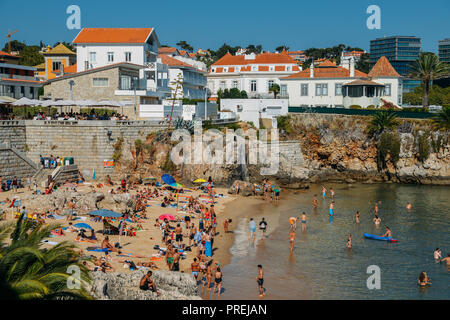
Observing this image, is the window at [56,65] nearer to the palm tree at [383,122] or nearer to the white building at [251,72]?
the white building at [251,72]

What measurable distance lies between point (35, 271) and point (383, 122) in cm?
4797

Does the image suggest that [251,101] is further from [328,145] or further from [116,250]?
[116,250]

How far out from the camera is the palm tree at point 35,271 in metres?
11.2

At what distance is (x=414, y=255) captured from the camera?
27047 mm

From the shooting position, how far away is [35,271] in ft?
39.6

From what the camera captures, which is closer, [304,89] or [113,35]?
[113,35]

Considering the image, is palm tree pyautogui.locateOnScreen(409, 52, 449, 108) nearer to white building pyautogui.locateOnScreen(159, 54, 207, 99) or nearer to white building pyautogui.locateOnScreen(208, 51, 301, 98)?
white building pyautogui.locateOnScreen(208, 51, 301, 98)

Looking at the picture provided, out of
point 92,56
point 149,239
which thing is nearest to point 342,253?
point 149,239

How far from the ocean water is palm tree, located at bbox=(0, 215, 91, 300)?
972 cm

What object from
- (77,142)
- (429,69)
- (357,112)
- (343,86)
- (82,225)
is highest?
(429,69)

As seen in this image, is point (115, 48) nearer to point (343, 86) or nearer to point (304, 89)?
point (304, 89)

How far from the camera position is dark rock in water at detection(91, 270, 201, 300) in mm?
15969

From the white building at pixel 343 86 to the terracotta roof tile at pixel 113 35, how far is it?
22202 millimetres

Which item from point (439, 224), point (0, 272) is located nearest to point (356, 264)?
point (439, 224)
